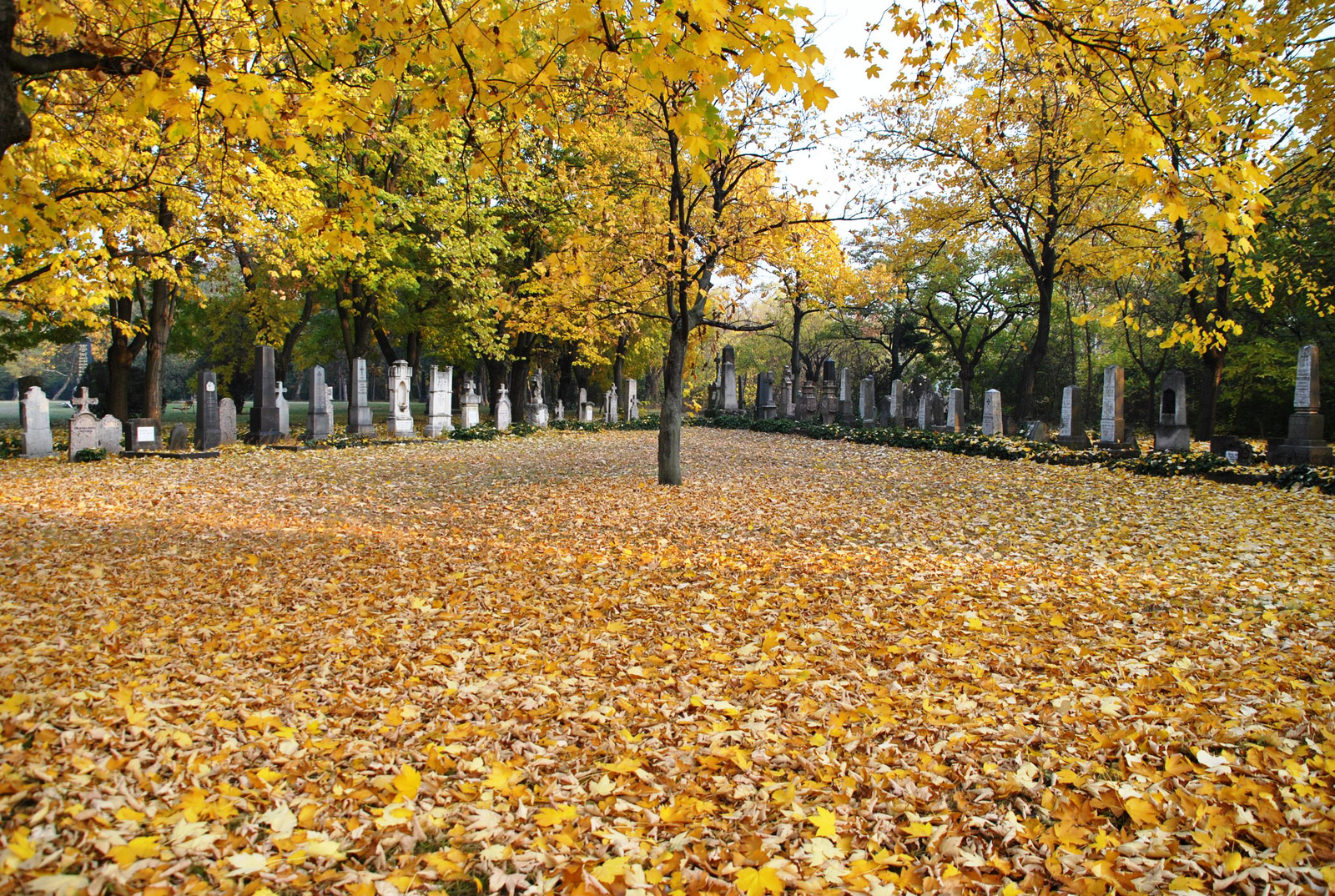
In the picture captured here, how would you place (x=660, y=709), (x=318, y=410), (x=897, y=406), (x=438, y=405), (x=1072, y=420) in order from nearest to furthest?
1. (x=660, y=709)
2. (x=1072, y=420)
3. (x=318, y=410)
4. (x=438, y=405)
5. (x=897, y=406)

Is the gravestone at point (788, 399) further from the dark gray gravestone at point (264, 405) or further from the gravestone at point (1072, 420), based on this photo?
the dark gray gravestone at point (264, 405)

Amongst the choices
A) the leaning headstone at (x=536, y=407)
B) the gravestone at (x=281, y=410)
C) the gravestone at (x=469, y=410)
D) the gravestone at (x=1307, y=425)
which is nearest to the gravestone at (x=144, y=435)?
the gravestone at (x=281, y=410)

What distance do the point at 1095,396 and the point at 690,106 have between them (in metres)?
34.1

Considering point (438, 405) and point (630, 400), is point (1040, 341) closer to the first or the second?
point (630, 400)

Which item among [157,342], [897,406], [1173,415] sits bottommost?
[1173,415]

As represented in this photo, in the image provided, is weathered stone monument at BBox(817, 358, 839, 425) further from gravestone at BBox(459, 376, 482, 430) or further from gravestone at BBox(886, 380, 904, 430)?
gravestone at BBox(459, 376, 482, 430)

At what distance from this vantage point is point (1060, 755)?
10.1 ft

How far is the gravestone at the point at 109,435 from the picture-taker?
45.5 feet

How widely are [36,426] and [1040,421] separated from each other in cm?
2307

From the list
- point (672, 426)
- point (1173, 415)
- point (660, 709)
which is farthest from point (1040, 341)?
point (660, 709)

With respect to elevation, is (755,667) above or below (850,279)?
below

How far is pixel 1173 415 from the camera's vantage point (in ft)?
44.9

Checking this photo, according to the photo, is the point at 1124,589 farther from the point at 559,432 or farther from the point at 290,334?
the point at 290,334

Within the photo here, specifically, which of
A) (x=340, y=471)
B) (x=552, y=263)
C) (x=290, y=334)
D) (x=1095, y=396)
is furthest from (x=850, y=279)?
(x=1095, y=396)
